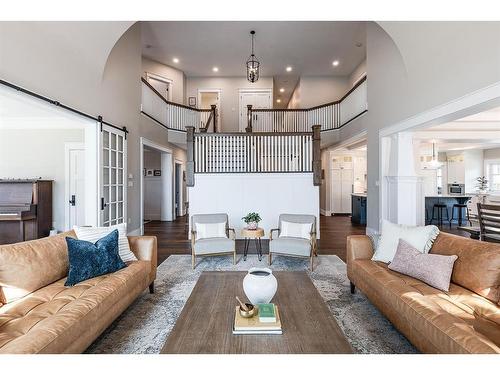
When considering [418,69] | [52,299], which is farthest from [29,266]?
[418,69]

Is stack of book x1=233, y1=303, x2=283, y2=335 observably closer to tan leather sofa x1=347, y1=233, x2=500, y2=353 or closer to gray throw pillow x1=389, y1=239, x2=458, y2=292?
tan leather sofa x1=347, y1=233, x2=500, y2=353

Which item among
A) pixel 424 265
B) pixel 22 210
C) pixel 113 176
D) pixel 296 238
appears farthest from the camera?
pixel 113 176

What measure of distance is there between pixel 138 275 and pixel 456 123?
→ 6695 millimetres

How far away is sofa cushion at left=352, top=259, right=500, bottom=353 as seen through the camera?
144cm

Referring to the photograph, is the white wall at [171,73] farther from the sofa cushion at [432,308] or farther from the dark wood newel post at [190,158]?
the sofa cushion at [432,308]

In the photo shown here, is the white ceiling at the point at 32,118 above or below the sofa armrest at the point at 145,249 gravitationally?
above

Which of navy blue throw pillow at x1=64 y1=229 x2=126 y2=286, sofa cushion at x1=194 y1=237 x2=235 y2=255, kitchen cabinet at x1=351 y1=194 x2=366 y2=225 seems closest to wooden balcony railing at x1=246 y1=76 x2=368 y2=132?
kitchen cabinet at x1=351 y1=194 x2=366 y2=225

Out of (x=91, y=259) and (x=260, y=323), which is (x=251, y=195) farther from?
(x=260, y=323)

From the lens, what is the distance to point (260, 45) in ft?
26.1

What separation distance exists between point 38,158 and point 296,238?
572 cm

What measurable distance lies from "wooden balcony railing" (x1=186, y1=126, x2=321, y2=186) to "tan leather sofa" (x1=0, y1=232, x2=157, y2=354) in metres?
3.70

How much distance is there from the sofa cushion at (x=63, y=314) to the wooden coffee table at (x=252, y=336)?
2.01ft

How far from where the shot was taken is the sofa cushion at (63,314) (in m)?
1.46

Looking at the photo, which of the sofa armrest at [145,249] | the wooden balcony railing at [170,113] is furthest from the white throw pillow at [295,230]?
the wooden balcony railing at [170,113]
